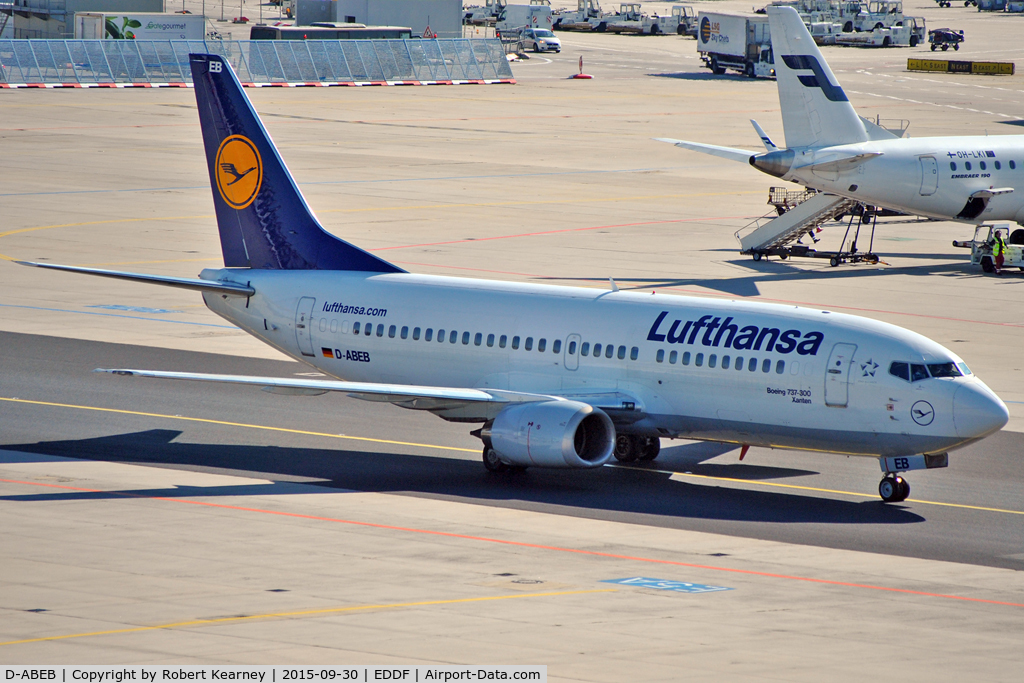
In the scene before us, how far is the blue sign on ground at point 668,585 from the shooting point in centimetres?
2219

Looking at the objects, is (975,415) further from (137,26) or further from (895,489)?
(137,26)

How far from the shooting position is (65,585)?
70.0 ft

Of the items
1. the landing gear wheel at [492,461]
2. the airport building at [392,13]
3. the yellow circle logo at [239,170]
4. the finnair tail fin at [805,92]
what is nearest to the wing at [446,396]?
the landing gear wheel at [492,461]

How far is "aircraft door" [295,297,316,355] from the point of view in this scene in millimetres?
34531

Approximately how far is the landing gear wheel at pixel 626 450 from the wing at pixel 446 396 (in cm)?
155

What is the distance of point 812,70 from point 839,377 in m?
30.0

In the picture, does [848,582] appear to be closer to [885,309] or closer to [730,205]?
[885,309]

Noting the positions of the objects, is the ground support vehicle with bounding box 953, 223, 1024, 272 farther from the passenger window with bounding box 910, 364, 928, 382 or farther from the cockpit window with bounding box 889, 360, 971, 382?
the passenger window with bounding box 910, 364, 928, 382

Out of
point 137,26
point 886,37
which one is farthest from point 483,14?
point 137,26

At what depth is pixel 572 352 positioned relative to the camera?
102 feet

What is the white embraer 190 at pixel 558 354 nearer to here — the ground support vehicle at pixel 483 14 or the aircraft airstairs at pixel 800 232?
the aircraft airstairs at pixel 800 232

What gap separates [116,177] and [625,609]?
6088 cm

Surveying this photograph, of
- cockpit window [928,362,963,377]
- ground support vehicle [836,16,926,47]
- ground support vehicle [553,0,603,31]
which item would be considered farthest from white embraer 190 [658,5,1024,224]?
ground support vehicle [553,0,603,31]

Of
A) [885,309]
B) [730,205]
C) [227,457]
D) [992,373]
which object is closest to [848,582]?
[227,457]
